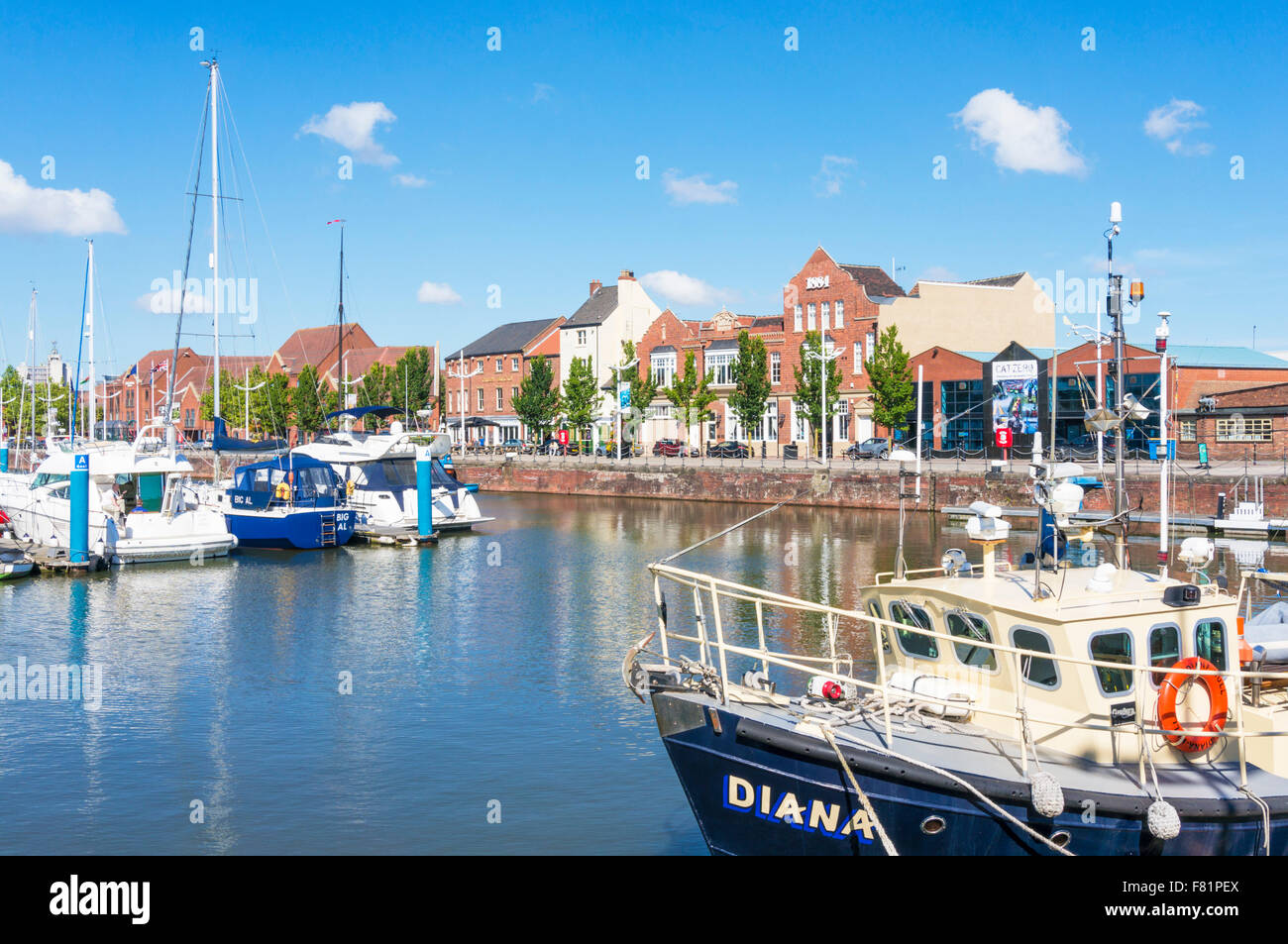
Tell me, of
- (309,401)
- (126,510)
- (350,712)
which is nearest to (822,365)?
(126,510)

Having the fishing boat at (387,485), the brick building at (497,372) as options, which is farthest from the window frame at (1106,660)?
the brick building at (497,372)

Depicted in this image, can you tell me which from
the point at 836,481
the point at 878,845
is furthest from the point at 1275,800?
the point at 836,481

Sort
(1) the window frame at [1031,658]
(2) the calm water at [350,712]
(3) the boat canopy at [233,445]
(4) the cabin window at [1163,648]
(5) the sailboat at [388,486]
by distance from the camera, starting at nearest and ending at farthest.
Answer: (1) the window frame at [1031,658] → (4) the cabin window at [1163,648] → (2) the calm water at [350,712] → (3) the boat canopy at [233,445] → (5) the sailboat at [388,486]

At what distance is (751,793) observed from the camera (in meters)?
11.5

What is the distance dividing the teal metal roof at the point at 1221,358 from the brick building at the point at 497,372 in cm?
5116

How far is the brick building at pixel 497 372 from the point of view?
328ft

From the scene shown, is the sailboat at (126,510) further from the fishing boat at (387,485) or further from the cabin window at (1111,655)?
the cabin window at (1111,655)

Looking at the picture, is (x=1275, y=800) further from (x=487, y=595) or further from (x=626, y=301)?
(x=626, y=301)

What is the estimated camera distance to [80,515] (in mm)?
35625

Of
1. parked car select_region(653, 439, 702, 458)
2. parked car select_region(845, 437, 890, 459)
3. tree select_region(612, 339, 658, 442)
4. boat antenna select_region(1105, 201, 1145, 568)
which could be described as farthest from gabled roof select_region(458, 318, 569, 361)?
boat antenna select_region(1105, 201, 1145, 568)

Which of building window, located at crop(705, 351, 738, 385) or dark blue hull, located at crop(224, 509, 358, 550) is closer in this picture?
dark blue hull, located at crop(224, 509, 358, 550)

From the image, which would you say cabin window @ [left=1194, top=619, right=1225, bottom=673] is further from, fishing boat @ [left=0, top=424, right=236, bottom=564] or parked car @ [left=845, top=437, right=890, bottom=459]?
parked car @ [left=845, top=437, right=890, bottom=459]

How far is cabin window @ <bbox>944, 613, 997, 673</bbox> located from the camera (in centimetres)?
1224

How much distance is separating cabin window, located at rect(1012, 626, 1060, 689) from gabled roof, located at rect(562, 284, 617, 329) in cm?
8496
